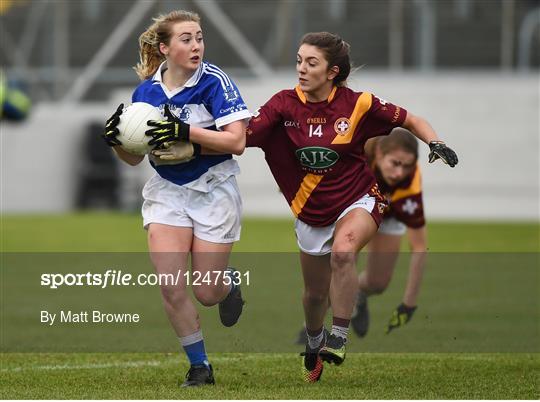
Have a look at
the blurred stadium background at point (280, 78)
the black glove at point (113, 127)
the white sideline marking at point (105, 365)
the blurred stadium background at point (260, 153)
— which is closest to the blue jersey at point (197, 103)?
the black glove at point (113, 127)

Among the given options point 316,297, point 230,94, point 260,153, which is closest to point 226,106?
point 230,94

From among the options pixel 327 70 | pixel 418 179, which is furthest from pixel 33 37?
pixel 327 70

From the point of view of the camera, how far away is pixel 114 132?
7.48 meters

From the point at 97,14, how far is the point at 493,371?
20.7 m

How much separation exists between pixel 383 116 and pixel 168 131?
51.6 inches

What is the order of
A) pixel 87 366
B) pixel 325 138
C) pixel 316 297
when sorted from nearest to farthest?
pixel 325 138
pixel 316 297
pixel 87 366

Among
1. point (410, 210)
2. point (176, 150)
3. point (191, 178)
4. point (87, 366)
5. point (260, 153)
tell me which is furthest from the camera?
point (260, 153)

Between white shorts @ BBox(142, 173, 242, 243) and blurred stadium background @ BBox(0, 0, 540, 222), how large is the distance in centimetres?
1391

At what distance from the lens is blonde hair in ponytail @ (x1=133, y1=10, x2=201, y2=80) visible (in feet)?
25.2

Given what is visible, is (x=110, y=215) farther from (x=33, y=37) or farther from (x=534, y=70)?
(x=534, y=70)

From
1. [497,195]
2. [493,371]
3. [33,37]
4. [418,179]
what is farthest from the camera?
[33,37]

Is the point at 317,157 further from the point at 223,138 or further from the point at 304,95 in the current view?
the point at 223,138

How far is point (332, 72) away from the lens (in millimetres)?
7887

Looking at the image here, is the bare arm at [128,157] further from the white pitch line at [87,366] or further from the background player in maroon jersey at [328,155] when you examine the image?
the white pitch line at [87,366]
